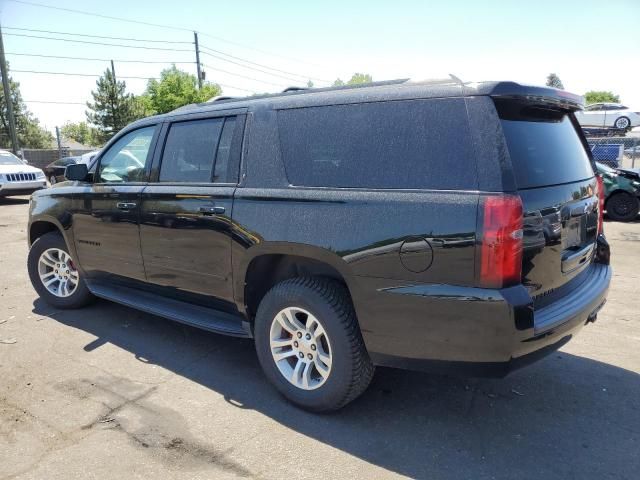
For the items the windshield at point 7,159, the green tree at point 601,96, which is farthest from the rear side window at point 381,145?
the green tree at point 601,96

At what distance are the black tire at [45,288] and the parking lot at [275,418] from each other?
0.65m

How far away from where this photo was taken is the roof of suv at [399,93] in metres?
2.46

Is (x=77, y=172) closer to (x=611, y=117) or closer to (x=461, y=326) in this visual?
(x=461, y=326)

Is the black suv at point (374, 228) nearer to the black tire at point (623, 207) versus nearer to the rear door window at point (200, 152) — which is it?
the rear door window at point (200, 152)

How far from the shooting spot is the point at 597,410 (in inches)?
121

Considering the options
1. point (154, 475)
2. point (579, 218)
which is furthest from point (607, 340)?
point (154, 475)

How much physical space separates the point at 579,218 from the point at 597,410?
3.97 ft

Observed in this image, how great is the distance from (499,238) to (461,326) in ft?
1.54

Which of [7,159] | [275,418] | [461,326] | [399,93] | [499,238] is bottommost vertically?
[275,418]

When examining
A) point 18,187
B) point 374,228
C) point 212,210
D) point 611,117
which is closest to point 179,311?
point 212,210

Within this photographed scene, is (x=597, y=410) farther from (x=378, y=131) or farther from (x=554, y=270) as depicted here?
(x=378, y=131)

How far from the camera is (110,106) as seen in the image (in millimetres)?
50812

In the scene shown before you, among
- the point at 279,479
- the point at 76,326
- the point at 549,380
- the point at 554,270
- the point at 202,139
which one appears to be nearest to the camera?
the point at 279,479

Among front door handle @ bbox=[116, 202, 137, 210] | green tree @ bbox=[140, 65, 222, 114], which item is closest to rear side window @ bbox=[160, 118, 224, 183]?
front door handle @ bbox=[116, 202, 137, 210]
